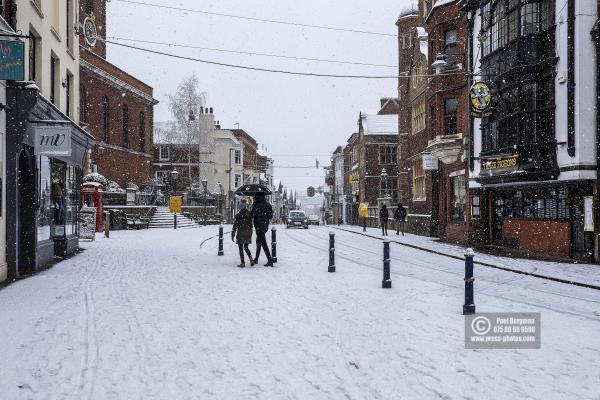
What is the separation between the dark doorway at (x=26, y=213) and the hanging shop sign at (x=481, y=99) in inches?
578

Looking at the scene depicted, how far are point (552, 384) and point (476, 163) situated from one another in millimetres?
18693

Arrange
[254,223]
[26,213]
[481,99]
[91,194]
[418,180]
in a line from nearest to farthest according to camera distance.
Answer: [26,213]
[254,223]
[481,99]
[91,194]
[418,180]

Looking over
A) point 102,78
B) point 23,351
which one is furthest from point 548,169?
point 102,78

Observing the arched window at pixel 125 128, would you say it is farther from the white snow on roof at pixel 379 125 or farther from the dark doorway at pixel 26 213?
the dark doorway at pixel 26 213

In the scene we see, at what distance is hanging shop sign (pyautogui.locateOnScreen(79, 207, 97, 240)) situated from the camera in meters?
23.5

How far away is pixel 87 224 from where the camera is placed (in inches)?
930

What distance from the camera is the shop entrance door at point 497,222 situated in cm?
2203

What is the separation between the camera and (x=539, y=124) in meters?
18.2

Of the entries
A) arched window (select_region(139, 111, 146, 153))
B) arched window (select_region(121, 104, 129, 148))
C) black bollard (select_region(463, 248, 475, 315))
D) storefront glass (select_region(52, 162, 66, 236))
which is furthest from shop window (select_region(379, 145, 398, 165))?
black bollard (select_region(463, 248, 475, 315))

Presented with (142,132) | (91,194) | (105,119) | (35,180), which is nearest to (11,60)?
(35,180)

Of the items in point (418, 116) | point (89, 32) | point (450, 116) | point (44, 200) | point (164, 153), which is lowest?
point (44, 200)

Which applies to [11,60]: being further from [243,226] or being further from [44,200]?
[243,226]

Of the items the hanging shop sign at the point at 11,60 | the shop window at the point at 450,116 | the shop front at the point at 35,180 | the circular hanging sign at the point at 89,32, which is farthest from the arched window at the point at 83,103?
the hanging shop sign at the point at 11,60

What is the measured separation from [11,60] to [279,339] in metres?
7.11
